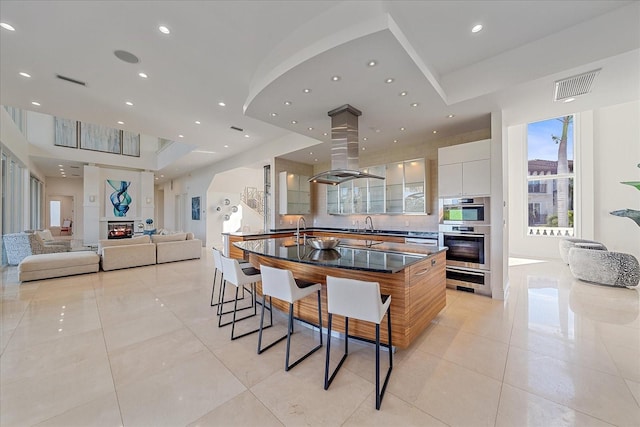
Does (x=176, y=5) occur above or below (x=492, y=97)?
above

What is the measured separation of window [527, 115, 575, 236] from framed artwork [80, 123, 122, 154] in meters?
14.9

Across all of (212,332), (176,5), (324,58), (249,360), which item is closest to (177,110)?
(176,5)

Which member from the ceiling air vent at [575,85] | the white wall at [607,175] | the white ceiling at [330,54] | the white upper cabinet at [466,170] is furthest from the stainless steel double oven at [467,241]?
the white wall at [607,175]

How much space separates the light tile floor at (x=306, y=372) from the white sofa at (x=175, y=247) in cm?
295

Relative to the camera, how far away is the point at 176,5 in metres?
2.25

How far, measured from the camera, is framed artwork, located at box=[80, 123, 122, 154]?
9.14m

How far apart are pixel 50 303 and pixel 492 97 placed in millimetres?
6872

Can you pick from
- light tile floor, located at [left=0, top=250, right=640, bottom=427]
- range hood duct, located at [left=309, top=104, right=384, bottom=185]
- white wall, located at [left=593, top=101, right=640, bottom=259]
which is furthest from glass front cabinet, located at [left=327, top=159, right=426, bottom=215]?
white wall, located at [left=593, top=101, right=640, bottom=259]

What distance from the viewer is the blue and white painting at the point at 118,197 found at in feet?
32.9

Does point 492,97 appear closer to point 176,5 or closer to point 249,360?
point 176,5

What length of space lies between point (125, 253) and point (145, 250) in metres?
0.40

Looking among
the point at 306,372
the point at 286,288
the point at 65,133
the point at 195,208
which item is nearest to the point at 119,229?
the point at 195,208

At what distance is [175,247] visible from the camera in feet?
21.6

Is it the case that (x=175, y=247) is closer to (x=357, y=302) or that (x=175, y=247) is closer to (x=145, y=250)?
(x=145, y=250)
